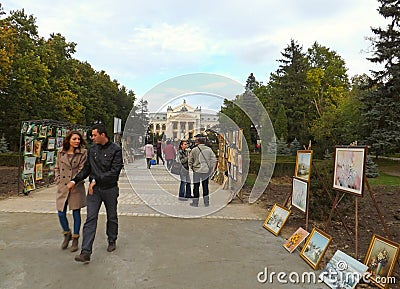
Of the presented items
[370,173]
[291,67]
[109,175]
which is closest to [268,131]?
[109,175]

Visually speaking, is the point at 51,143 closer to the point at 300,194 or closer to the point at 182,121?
the point at 182,121

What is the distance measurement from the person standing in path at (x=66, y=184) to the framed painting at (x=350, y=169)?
3.73 meters

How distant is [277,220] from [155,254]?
2.50 m

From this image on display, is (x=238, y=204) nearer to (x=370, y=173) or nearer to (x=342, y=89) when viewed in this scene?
(x=370, y=173)

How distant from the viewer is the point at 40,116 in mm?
23484

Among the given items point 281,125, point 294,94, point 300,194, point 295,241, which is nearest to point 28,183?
point 300,194

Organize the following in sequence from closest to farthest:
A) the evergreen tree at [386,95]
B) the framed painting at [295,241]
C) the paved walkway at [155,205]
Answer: the framed painting at [295,241] → the paved walkway at [155,205] → the evergreen tree at [386,95]

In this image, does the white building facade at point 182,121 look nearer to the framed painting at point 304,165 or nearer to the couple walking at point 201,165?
the couple walking at point 201,165

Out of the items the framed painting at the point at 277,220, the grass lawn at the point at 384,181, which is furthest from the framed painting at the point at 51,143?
the grass lawn at the point at 384,181

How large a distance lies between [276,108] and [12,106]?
24561mm

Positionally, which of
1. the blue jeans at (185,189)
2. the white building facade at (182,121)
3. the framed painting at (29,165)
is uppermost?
the white building facade at (182,121)

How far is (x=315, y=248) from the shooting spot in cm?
454

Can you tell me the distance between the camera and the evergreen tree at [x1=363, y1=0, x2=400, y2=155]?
1911 cm

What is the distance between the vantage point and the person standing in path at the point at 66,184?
4758 millimetres
